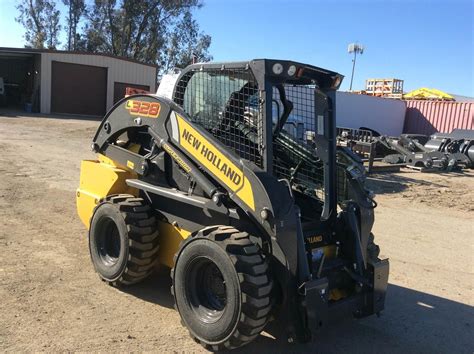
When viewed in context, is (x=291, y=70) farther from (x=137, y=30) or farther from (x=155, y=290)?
(x=137, y=30)

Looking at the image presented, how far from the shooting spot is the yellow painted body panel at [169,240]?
4434 mm

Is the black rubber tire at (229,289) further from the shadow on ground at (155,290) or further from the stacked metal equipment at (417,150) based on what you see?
the stacked metal equipment at (417,150)

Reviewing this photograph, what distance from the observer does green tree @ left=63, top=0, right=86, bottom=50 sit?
154 feet

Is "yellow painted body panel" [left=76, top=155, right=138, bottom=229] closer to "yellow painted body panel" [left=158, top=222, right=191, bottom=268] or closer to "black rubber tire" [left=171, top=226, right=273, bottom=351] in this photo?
"yellow painted body panel" [left=158, top=222, right=191, bottom=268]

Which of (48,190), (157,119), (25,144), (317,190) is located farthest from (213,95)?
(25,144)

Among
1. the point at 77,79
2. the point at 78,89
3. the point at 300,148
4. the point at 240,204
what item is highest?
the point at 77,79

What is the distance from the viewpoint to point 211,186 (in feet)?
13.0

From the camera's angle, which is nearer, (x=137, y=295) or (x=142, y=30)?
(x=137, y=295)

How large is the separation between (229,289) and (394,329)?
5.77ft

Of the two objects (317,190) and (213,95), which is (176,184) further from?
(317,190)

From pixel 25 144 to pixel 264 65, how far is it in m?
12.6

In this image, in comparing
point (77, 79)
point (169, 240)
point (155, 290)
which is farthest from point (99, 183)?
point (77, 79)

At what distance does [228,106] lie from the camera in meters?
4.26

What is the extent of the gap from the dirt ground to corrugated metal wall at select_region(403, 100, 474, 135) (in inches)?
800
